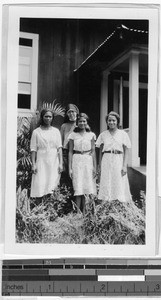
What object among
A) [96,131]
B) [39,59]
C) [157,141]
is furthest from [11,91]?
[157,141]

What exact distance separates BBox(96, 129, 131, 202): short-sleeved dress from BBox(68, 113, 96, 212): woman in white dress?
18mm

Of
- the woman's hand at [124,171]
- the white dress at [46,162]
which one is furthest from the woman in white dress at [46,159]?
the woman's hand at [124,171]

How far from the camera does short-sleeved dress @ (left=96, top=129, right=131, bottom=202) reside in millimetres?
794

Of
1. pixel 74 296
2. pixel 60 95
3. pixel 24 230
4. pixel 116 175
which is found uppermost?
pixel 60 95

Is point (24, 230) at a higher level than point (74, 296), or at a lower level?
higher

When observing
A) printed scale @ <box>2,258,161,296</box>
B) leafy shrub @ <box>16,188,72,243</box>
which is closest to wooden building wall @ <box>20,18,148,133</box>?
leafy shrub @ <box>16,188,72,243</box>

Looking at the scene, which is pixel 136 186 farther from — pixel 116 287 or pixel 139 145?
pixel 116 287

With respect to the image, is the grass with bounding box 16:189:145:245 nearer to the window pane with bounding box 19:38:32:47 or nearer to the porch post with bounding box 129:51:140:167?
the porch post with bounding box 129:51:140:167

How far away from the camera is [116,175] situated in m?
0.79

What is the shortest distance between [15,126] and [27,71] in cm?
11

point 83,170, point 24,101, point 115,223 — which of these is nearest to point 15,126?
point 24,101

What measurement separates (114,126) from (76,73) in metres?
0.13

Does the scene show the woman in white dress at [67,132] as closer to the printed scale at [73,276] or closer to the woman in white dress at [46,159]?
the woman in white dress at [46,159]

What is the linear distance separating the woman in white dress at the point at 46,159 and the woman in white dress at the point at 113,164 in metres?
0.08
